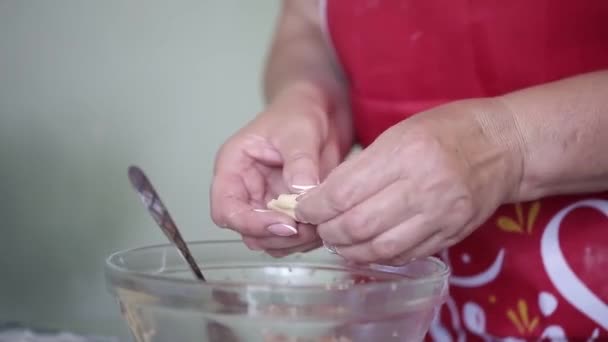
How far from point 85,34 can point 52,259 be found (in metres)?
0.33

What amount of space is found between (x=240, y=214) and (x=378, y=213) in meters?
0.12

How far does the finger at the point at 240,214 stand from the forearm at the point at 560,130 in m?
0.15

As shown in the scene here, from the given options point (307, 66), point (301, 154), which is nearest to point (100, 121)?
point (307, 66)

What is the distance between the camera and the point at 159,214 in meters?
0.42

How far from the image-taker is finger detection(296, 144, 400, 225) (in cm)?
37

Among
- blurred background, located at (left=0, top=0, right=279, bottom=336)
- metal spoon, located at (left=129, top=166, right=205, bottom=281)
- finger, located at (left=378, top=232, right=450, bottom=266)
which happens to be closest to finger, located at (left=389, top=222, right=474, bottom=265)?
finger, located at (left=378, top=232, right=450, bottom=266)

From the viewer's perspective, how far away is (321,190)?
377 mm

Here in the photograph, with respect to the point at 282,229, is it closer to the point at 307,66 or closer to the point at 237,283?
the point at 237,283

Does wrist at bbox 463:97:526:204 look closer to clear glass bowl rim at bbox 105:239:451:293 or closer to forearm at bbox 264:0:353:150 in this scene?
clear glass bowl rim at bbox 105:239:451:293

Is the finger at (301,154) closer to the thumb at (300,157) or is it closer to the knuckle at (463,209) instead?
the thumb at (300,157)

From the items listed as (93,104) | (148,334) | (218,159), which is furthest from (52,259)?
(148,334)

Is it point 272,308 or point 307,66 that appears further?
point 307,66

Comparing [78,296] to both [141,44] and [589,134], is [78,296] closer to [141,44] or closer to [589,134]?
[141,44]

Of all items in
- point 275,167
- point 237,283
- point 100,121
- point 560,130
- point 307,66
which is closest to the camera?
point 237,283
